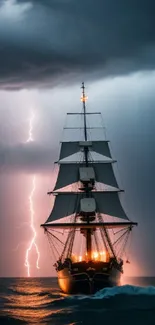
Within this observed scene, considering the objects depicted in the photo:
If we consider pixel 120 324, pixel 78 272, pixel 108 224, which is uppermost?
pixel 108 224

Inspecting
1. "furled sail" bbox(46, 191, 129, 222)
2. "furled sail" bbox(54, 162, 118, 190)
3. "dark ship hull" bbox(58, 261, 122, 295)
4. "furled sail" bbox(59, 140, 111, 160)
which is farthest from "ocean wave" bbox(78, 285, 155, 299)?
"furled sail" bbox(59, 140, 111, 160)

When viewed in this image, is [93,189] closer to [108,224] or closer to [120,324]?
[108,224]

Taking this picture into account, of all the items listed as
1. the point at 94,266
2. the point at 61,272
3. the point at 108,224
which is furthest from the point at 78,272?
the point at 108,224

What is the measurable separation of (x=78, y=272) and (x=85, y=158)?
29.8 meters

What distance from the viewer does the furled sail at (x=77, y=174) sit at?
107250mm

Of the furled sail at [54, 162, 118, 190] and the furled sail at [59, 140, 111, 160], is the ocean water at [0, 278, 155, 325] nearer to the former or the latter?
the furled sail at [54, 162, 118, 190]

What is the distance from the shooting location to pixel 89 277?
80.8 meters

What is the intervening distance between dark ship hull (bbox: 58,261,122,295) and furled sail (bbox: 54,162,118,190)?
2428 centimetres

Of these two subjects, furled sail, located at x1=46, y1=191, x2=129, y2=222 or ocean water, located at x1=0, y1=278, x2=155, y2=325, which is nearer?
ocean water, located at x1=0, y1=278, x2=155, y2=325

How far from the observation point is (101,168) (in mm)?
109562

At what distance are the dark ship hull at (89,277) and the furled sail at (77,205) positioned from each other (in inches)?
769

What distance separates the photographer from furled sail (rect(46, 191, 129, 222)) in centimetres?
10446

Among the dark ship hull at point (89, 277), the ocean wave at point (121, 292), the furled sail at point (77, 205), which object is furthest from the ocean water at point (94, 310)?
the furled sail at point (77, 205)

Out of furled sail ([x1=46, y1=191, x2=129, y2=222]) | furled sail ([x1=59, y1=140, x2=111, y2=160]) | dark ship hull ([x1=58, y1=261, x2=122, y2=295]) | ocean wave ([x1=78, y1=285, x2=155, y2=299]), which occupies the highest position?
furled sail ([x1=59, y1=140, x2=111, y2=160])
